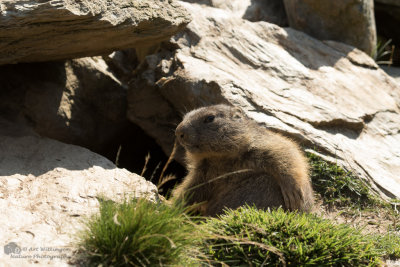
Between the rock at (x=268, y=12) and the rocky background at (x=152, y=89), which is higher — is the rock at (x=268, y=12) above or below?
above

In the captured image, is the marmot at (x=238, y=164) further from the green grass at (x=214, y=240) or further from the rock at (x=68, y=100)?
the rock at (x=68, y=100)

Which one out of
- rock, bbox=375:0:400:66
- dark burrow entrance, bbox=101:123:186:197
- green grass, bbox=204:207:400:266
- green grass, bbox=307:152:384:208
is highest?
rock, bbox=375:0:400:66

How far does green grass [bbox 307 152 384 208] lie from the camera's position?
6922 mm

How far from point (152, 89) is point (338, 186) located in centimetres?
351

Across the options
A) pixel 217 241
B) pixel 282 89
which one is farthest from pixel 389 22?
pixel 217 241

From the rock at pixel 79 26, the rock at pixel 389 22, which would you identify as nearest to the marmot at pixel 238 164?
the rock at pixel 79 26

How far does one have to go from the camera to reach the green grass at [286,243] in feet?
14.7

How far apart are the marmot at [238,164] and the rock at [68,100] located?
2.29m

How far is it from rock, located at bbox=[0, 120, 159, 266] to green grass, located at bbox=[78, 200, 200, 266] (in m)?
0.23

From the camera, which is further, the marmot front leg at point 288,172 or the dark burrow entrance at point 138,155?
the dark burrow entrance at point 138,155

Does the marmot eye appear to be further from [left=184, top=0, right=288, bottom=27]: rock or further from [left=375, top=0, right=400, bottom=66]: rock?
[left=375, top=0, right=400, bottom=66]: rock

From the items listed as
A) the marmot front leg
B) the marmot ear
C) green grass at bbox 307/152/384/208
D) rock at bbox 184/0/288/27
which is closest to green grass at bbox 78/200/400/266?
the marmot front leg

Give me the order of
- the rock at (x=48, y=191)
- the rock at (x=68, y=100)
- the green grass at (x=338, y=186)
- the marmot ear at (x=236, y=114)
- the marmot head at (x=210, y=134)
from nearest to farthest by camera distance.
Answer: the rock at (x=48, y=191)
the marmot head at (x=210, y=134)
the marmot ear at (x=236, y=114)
the green grass at (x=338, y=186)
the rock at (x=68, y=100)

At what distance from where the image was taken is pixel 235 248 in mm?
4598
